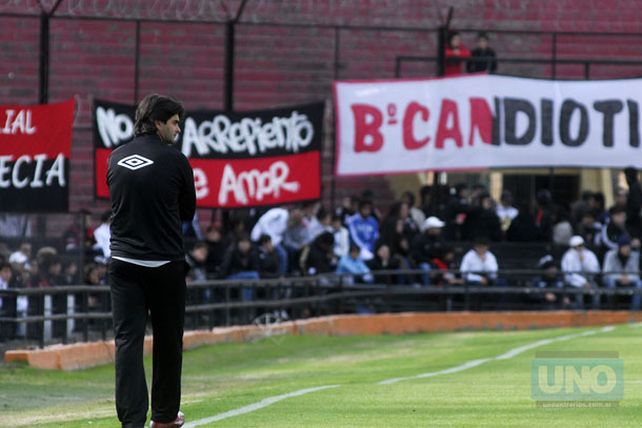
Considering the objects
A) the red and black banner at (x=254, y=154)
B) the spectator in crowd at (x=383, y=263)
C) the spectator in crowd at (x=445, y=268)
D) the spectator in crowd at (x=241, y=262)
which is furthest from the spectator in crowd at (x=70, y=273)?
the spectator in crowd at (x=445, y=268)

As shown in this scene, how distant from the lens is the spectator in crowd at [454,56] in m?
28.7

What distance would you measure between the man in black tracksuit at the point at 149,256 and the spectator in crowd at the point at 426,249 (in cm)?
1785

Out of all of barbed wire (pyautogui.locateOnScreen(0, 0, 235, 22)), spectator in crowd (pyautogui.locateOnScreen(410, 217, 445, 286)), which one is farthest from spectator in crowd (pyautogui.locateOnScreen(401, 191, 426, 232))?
barbed wire (pyautogui.locateOnScreen(0, 0, 235, 22))

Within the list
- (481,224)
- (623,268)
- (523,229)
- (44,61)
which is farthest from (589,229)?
(44,61)

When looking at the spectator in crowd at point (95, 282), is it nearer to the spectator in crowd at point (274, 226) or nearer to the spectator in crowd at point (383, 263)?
the spectator in crowd at point (274, 226)

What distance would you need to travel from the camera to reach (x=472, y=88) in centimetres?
2797

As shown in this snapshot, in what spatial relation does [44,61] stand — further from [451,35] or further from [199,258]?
[451,35]

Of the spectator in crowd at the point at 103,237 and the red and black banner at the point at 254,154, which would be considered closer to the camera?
the spectator in crowd at the point at 103,237

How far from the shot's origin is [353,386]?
44.3 ft

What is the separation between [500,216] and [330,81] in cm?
533

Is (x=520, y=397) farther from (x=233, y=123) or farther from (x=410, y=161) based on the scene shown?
(x=410, y=161)

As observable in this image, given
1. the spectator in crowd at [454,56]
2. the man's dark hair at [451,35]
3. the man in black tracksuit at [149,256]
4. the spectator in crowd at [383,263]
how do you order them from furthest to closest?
the spectator in crowd at [454,56], the man's dark hair at [451,35], the spectator in crowd at [383,263], the man in black tracksuit at [149,256]

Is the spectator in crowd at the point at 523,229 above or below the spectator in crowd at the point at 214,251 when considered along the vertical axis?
above

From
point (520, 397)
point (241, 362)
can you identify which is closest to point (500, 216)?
point (241, 362)
